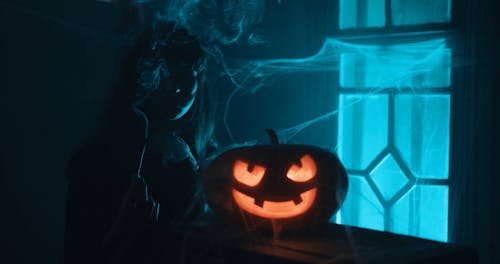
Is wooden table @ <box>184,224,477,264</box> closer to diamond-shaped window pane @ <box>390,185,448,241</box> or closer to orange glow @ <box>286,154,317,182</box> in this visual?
orange glow @ <box>286,154,317,182</box>

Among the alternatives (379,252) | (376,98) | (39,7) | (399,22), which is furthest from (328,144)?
(39,7)

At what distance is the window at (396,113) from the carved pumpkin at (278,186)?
2.47 feet

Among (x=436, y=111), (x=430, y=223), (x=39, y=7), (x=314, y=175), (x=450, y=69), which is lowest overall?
(x=430, y=223)

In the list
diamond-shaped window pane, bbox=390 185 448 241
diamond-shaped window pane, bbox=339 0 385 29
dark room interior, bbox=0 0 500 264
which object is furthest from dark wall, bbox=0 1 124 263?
diamond-shaped window pane, bbox=390 185 448 241

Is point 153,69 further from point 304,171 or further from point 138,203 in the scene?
point 304,171

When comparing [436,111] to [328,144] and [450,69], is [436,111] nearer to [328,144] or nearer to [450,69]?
[450,69]

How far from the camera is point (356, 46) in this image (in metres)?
2.42

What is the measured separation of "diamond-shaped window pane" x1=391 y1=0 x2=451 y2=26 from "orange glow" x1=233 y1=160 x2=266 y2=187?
3.82 feet

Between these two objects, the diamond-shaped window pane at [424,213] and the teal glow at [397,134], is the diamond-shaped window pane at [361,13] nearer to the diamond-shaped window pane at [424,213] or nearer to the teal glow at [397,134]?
the teal glow at [397,134]

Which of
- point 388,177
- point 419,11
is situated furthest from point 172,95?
point 419,11

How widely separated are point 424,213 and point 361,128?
49 cm

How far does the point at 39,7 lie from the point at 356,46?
141 centimetres

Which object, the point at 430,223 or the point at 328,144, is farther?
the point at 328,144

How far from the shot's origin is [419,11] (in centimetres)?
228
